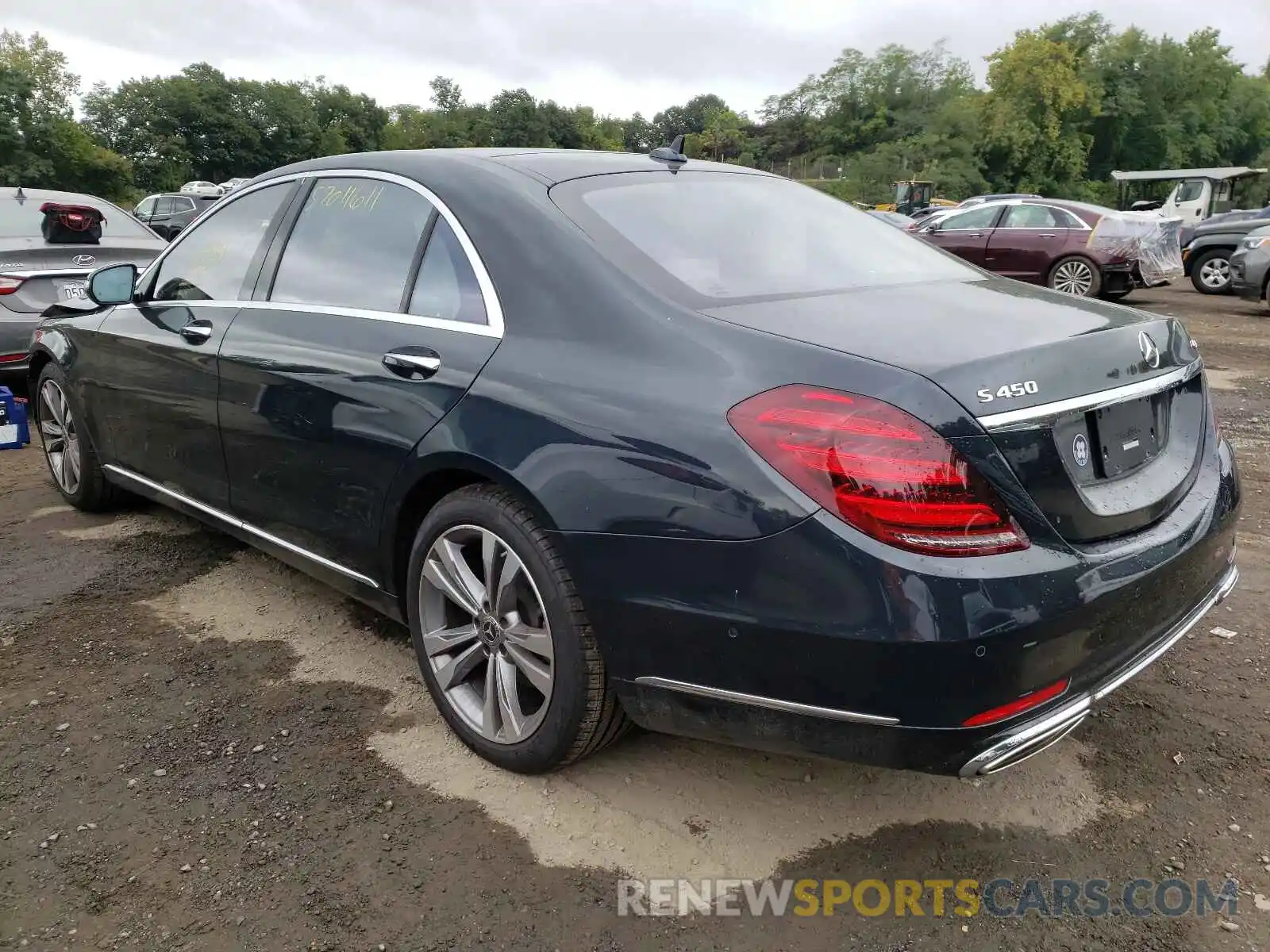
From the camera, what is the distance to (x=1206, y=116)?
64.4 m

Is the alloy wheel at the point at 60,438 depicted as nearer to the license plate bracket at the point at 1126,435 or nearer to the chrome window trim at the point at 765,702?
the chrome window trim at the point at 765,702

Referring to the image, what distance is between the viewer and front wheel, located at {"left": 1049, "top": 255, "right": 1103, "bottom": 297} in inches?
514

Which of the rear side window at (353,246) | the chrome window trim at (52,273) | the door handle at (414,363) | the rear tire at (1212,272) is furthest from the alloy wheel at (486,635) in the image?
the rear tire at (1212,272)

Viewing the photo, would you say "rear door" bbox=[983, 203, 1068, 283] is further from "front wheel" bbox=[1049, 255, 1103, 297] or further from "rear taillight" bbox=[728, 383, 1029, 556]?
"rear taillight" bbox=[728, 383, 1029, 556]

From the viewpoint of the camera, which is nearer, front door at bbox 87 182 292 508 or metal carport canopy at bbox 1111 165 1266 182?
front door at bbox 87 182 292 508

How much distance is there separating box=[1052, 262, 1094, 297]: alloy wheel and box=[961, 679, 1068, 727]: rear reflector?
41.2ft

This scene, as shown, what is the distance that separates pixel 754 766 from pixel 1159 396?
1.38 meters

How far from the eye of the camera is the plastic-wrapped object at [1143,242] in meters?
12.8

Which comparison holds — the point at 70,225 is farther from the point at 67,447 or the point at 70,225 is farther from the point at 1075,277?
the point at 1075,277

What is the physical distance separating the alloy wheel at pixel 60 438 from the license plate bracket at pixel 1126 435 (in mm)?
4307

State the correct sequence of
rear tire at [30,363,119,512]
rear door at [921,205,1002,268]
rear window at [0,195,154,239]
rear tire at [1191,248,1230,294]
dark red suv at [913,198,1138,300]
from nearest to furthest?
rear tire at [30,363,119,512] → rear window at [0,195,154,239] → dark red suv at [913,198,1138,300] → rear door at [921,205,1002,268] → rear tire at [1191,248,1230,294]

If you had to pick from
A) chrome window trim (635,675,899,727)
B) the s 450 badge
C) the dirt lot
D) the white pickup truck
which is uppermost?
the white pickup truck

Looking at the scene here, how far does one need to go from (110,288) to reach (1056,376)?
3.76 metres

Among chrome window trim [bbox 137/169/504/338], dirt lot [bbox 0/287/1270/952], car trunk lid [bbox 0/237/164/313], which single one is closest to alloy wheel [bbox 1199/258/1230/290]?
dirt lot [bbox 0/287/1270/952]
